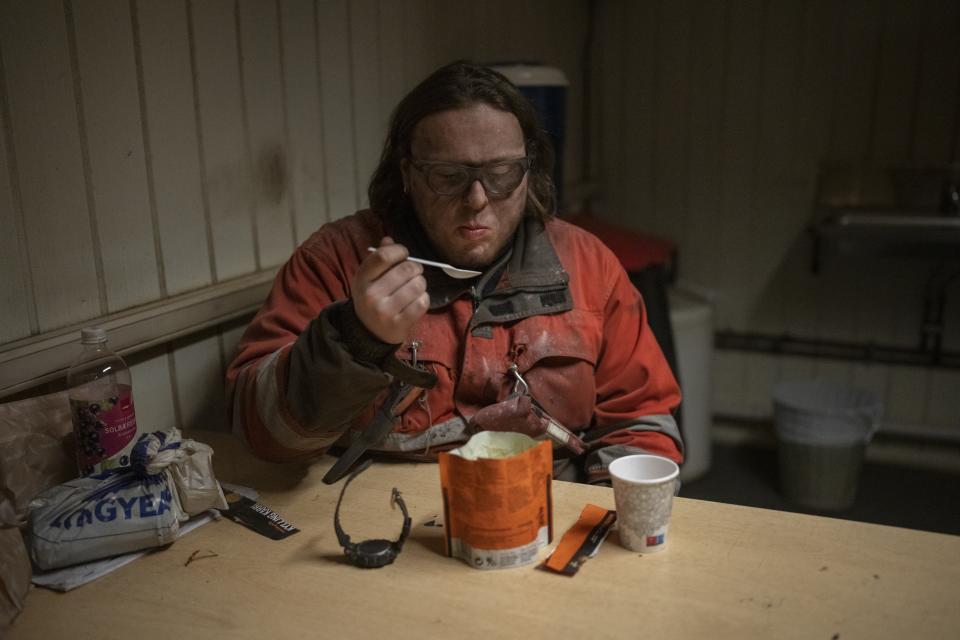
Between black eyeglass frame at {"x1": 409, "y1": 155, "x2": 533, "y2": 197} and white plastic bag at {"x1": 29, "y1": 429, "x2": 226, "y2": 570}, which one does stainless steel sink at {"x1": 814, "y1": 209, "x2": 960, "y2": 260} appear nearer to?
black eyeglass frame at {"x1": 409, "y1": 155, "x2": 533, "y2": 197}

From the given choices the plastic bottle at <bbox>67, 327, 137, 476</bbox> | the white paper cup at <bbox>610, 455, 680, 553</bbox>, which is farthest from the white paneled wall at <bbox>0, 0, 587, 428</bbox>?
the white paper cup at <bbox>610, 455, 680, 553</bbox>

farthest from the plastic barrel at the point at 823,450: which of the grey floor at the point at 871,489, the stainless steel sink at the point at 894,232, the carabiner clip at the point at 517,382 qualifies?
the carabiner clip at the point at 517,382

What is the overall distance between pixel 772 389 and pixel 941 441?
0.66 meters

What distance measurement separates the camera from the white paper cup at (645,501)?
106 cm

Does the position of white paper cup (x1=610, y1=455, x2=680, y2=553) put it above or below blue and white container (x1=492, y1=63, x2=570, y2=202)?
below

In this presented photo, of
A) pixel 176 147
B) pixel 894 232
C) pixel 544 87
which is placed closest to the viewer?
pixel 176 147

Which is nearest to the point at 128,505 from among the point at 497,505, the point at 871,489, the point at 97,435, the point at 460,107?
the point at 97,435

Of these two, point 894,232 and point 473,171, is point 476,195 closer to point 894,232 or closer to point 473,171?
point 473,171

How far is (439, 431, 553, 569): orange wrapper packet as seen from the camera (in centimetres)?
101

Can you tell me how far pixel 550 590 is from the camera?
101 cm

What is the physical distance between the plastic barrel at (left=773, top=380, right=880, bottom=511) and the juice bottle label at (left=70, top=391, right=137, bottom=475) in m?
2.43

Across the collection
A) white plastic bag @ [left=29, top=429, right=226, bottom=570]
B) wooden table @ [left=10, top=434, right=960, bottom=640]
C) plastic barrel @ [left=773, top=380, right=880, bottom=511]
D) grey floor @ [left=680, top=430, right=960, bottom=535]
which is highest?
white plastic bag @ [left=29, top=429, right=226, bottom=570]

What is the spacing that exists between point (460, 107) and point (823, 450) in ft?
6.87

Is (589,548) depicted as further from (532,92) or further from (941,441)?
(941,441)
